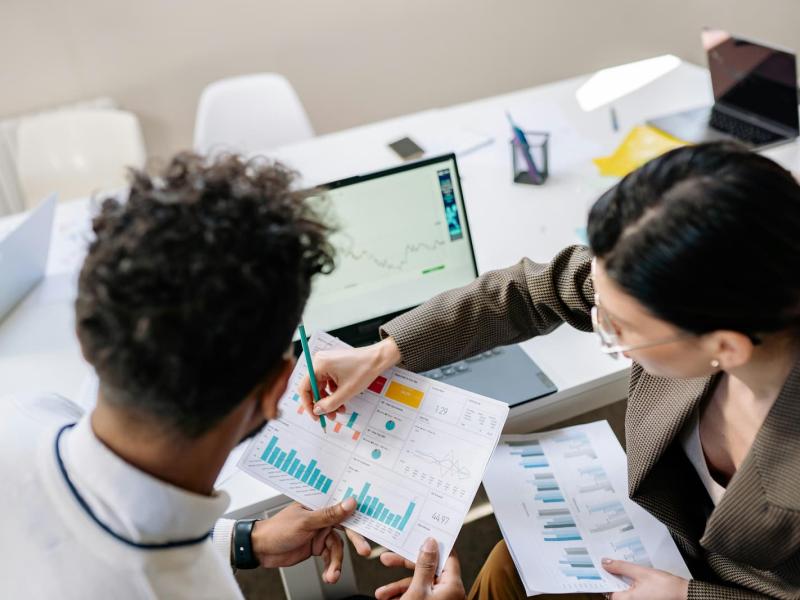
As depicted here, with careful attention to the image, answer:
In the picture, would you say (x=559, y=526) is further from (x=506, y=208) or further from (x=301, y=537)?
(x=506, y=208)

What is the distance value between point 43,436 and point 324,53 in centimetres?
256

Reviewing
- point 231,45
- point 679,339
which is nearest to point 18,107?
point 231,45

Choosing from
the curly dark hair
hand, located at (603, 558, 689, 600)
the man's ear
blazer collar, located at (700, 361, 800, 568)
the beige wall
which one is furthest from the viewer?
the beige wall

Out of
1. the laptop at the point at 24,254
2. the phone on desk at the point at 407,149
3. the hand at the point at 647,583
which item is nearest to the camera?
the hand at the point at 647,583

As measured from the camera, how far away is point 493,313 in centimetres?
116

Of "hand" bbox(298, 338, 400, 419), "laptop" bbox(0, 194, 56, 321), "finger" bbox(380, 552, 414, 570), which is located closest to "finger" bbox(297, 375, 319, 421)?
"hand" bbox(298, 338, 400, 419)

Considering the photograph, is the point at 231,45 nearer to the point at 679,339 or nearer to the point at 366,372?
the point at 366,372

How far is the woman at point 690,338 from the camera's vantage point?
0.74 m

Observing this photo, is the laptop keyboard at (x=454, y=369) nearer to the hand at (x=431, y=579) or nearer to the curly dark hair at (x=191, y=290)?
the hand at (x=431, y=579)

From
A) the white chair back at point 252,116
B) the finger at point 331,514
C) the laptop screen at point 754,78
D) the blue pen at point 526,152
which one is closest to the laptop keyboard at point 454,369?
the finger at point 331,514

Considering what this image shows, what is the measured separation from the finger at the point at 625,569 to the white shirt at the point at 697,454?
0.49ft

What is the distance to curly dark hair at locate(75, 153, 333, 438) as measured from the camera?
604 mm

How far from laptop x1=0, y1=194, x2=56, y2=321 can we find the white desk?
0.03 meters

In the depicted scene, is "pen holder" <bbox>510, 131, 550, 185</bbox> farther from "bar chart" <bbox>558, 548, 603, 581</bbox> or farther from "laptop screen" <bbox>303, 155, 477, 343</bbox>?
"bar chart" <bbox>558, 548, 603, 581</bbox>
